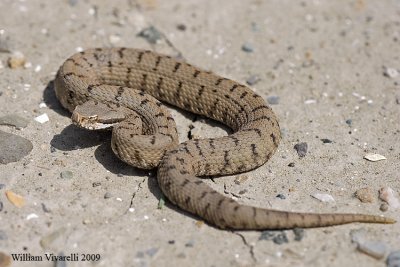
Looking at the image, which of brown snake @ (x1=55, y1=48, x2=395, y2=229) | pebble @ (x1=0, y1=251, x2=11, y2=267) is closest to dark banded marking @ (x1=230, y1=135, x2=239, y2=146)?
brown snake @ (x1=55, y1=48, x2=395, y2=229)

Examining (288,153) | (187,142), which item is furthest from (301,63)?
(187,142)

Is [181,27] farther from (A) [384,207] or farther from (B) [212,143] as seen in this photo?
(A) [384,207]

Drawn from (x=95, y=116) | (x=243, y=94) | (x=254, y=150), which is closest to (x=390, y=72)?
(x=243, y=94)

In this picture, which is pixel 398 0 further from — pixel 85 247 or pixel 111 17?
pixel 85 247

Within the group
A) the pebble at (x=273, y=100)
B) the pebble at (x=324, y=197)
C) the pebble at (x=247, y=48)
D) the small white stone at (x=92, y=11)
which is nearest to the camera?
the pebble at (x=324, y=197)

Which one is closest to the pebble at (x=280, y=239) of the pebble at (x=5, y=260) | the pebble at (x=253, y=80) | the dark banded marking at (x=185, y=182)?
the dark banded marking at (x=185, y=182)

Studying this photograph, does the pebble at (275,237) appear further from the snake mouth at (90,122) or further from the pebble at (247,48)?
the pebble at (247,48)
